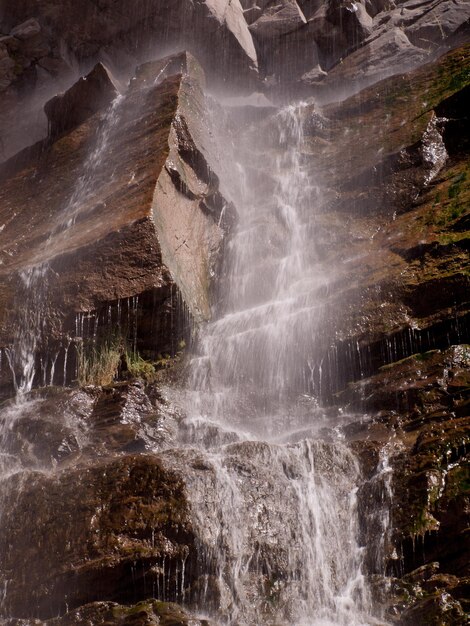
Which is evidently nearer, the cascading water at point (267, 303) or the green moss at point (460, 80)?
the cascading water at point (267, 303)

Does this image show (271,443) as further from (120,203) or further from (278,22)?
(278,22)

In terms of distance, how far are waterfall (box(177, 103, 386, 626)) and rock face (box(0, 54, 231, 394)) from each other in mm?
857

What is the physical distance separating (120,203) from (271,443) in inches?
186

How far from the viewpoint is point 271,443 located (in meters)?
7.68

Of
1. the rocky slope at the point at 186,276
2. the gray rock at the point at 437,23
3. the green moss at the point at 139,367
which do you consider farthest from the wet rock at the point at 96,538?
the gray rock at the point at 437,23

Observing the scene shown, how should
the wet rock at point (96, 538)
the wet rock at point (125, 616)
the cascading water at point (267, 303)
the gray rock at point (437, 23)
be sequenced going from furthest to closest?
the gray rock at point (437, 23) → the cascading water at point (267, 303) → the wet rock at point (96, 538) → the wet rock at point (125, 616)

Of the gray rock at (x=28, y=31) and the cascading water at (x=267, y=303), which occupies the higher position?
the gray rock at (x=28, y=31)

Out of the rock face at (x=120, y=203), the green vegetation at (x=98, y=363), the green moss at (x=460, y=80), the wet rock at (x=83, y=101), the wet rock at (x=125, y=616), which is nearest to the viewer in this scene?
the wet rock at (x=125, y=616)

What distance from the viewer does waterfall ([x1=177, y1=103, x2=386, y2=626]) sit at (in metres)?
6.29

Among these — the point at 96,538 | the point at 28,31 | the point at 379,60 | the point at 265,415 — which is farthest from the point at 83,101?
the point at 96,538

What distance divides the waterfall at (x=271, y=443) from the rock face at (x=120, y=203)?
86cm

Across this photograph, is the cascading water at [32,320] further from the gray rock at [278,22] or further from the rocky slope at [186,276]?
the gray rock at [278,22]

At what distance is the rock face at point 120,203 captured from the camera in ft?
32.0

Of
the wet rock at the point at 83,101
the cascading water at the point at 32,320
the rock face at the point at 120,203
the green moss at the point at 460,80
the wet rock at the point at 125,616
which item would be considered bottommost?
the wet rock at the point at 125,616
